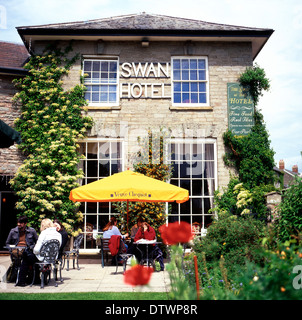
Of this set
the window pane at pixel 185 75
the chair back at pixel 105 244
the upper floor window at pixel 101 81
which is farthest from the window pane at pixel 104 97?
the chair back at pixel 105 244

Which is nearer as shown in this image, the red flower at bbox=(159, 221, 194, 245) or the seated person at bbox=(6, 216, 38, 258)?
the red flower at bbox=(159, 221, 194, 245)

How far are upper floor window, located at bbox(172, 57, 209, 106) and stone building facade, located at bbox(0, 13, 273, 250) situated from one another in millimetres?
34

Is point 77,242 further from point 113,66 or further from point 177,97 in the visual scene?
point 113,66

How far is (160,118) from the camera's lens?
1160 centimetres

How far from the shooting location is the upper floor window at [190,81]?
11.9 metres

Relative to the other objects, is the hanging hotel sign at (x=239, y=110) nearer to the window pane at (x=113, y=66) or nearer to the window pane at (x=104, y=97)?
the window pane at (x=113, y=66)

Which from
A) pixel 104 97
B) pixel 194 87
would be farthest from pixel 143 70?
pixel 194 87

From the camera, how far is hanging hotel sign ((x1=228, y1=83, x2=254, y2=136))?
38.0ft

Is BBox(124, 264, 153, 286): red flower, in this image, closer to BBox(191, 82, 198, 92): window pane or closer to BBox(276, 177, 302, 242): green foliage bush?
BBox(276, 177, 302, 242): green foliage bush

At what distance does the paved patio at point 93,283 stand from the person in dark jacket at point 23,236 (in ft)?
2.43

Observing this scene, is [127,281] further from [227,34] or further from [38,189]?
[227,34]

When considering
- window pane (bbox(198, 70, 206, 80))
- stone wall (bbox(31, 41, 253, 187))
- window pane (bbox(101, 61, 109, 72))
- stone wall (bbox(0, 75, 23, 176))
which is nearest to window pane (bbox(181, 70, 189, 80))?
window pane (bbox(198, 70, 206, 80))

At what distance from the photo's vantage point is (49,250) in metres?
6.67

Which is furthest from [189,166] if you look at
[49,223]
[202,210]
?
[49,223]
